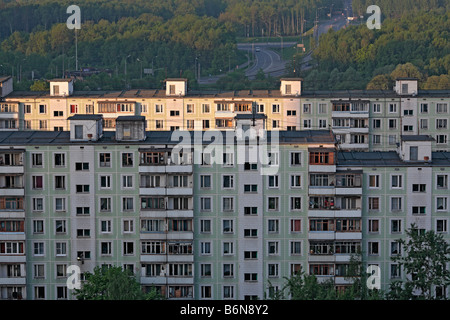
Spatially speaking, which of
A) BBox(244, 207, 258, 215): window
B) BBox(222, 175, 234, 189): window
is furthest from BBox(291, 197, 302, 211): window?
BBox(222, 175, 234, 189): window

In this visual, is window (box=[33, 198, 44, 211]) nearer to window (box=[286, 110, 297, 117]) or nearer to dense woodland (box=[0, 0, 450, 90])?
window (box=[286, 110, 297, 117])

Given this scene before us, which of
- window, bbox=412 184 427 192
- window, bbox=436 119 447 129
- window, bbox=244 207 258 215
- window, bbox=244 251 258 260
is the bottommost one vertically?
window, bbox=244 251 258 260

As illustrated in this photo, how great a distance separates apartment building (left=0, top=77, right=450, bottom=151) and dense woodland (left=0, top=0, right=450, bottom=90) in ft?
68.9

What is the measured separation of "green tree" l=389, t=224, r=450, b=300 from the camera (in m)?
31.2

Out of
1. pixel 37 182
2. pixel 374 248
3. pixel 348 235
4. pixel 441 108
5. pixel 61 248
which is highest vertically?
pixel 441 108

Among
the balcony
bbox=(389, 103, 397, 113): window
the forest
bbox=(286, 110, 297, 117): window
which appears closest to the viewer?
the balcony

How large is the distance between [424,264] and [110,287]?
905 centimetres

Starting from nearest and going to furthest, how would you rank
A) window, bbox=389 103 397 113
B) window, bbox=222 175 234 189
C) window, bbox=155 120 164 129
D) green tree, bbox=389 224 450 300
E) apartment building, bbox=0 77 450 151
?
green tree, bbox=389 224 450 300 → window, bbox=222 175 234 189 → apartment building, bbox=0 77 450 151 → window, bbox=389 103 397 113 → window, bbox=155 120 164 129

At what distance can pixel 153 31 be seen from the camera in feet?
450

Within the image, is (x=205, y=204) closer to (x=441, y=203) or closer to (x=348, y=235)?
(x=348, y=235)

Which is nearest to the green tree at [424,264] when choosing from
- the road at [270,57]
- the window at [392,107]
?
the window at [392,107]

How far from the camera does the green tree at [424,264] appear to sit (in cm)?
3125

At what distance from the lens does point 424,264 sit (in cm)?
3195

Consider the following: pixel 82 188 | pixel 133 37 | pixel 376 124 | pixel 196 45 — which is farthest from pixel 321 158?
pixel 133 37
